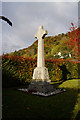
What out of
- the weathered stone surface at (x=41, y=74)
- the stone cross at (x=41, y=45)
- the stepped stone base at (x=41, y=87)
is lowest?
the stepped stone base at (x=41, y=87)

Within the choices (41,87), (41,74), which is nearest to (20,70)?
(41,74)

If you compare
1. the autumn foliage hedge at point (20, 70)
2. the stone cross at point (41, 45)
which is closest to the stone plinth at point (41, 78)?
the stone cross at point (41, 45)

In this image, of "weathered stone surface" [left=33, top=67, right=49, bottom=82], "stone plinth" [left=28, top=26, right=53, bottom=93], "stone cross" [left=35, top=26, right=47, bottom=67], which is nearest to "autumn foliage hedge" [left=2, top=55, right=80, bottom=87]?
"stone plinth" [left=28, top=26, right=53, bottom=93]

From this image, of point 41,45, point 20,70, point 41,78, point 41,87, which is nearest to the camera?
point 41,87

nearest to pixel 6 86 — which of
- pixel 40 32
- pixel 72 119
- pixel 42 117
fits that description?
pixel 40 32

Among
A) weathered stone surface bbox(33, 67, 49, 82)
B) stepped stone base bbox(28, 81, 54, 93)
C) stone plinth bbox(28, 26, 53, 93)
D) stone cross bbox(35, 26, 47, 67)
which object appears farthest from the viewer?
stone cross bbox(35, 26, 47, 67)

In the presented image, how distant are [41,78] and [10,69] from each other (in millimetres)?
3314

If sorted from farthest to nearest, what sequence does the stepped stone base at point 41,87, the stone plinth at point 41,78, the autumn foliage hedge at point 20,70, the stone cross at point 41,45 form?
the autumn foliage hedge at point 20,70 → the stone cross at point 41,45 → the stone plinth at point 41,78 → the stepped stone base at point 41,87

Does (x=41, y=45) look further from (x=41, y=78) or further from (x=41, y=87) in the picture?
(x=41, y=87)

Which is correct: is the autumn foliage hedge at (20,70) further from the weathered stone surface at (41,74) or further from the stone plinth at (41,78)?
the weathered stone surface at (41,74)

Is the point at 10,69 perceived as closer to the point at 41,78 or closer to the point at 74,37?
the point at 41,78

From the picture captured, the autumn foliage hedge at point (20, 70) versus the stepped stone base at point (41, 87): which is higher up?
the autumn foliage hedge at point (20, 70)

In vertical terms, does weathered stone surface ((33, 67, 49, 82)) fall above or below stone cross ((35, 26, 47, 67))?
below

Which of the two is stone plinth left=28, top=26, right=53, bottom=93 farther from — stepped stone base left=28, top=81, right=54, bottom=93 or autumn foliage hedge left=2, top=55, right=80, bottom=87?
autumn foliage hedge left=2, top=55, right=80, bottom=87
